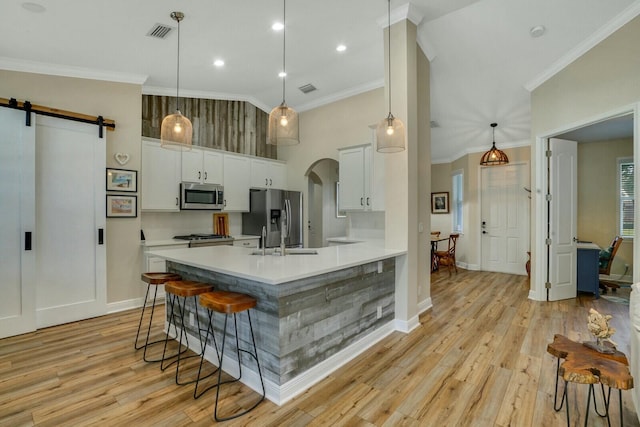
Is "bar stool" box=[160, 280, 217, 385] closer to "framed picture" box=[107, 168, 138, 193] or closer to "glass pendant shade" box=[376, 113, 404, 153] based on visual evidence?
"framed picture" box=[107, 168, 138, 193]

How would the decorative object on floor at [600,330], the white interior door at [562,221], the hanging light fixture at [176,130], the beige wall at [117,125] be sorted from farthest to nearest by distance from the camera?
the white interior door at [562,221] → the beige wall at [117,125] → the hanging light fixture at [176,130] → the decorative object on floor at [600,330]

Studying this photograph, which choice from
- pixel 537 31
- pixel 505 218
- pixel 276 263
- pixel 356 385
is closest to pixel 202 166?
pixel 276 263

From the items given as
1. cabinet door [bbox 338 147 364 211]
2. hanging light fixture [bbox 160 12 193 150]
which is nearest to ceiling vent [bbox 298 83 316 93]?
cabinet door [bbox 338 147 364 211]

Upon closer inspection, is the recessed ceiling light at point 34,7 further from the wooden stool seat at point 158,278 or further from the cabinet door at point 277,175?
the cabinet door at point 277,175

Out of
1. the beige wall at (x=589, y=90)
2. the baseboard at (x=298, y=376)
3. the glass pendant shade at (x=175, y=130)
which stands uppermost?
the beige wall at (x=589, y=90)

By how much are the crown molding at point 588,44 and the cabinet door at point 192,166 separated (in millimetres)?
5253

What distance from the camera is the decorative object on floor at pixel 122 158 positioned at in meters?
4.19

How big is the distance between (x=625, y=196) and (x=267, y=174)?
261 inches

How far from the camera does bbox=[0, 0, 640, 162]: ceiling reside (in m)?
3.15

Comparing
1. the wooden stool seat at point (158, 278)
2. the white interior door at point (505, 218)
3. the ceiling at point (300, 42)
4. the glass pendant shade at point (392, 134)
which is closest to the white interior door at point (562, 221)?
the ceiling at point (300, 42)

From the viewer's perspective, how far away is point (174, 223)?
5152 millimetres

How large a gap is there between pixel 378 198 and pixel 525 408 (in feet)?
9.29

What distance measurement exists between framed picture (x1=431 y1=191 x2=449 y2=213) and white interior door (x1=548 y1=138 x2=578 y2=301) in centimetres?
321

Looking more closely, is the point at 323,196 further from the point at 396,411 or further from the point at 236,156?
the point at 396,411
